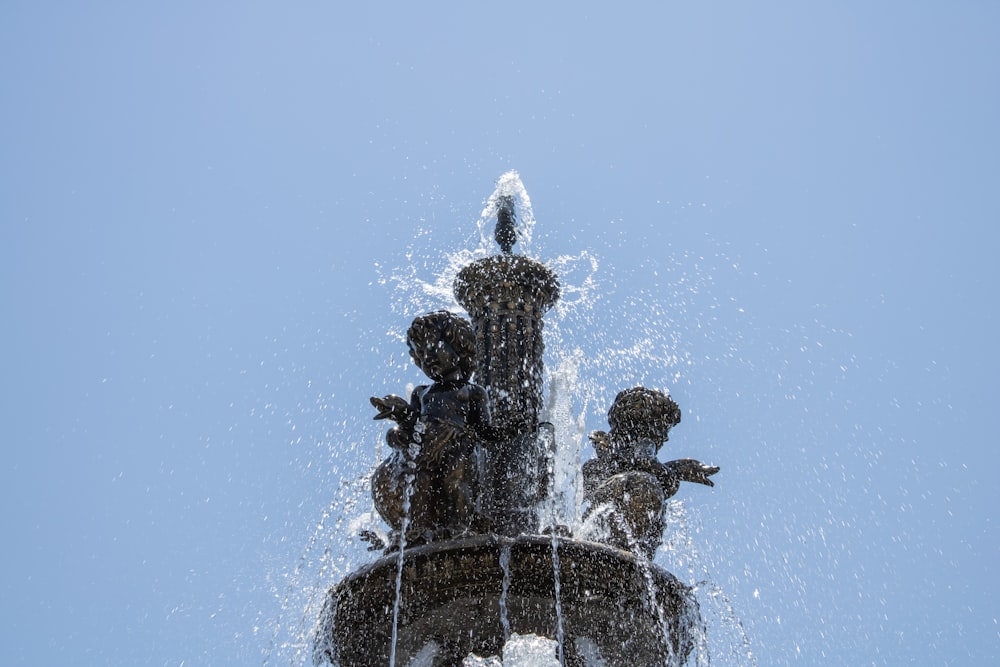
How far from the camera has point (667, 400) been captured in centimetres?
858

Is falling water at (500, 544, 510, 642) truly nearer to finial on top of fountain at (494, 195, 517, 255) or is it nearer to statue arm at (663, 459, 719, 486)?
statue arm at (663, 459, 719, 486)

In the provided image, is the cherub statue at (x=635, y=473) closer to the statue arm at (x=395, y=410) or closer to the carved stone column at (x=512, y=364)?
the carved stone column at (x=512, y=364)

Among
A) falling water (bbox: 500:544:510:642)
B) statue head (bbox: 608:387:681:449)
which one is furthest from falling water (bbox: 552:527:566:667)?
statue head (bbox: 608:387:681:449)

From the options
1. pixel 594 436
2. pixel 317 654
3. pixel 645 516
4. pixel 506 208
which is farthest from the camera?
pixel 506 208

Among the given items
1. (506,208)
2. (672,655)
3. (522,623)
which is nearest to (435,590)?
(522,623)

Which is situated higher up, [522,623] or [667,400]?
[667,400]

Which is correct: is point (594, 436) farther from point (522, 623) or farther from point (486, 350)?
point (522, 623)

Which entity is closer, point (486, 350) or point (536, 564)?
point (536, 564)

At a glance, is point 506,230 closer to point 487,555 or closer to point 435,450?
point 435,450

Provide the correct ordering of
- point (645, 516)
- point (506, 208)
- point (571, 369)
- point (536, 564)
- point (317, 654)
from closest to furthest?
1. point (536, 564)
2. point (317, 654)
3. point (645, 516)
4. point (571, 369)
5. point (506, 208)

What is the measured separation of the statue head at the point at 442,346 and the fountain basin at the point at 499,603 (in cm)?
146

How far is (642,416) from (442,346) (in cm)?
174

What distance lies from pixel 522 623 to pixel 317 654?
124 cm

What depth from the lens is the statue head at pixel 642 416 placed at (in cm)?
842
